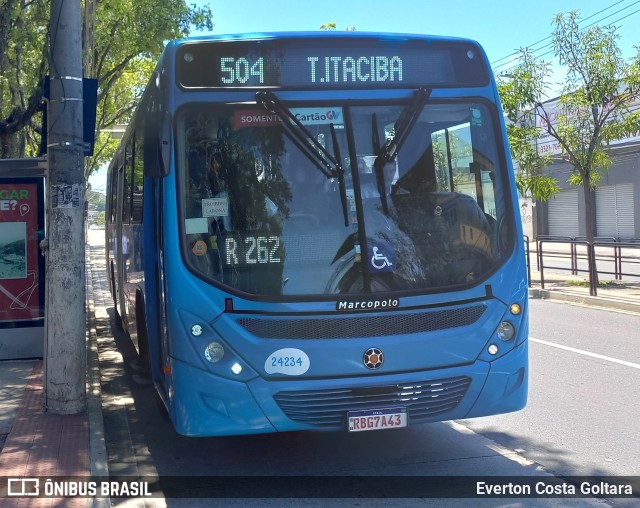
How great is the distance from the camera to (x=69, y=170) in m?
7.50

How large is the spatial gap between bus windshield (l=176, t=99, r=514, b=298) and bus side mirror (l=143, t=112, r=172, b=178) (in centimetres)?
9

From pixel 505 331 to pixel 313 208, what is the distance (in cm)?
167

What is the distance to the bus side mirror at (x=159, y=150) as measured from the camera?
18.8 feet

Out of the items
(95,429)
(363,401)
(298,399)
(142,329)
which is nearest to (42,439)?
(95,429)

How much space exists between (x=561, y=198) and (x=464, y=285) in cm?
3472

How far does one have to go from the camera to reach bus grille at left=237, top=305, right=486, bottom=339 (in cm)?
555

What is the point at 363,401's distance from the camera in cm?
567

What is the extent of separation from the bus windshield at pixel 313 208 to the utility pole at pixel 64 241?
2.19m

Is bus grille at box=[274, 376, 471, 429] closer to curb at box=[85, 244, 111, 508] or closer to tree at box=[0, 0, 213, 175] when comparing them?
curb at box=[85, 244, 111, 508]

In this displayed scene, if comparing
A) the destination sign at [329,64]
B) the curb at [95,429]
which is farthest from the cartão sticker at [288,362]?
the destination sign at [329,64]

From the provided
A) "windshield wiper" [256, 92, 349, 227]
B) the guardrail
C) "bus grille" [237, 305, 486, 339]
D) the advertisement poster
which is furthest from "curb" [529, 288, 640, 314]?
"windshield wiper" [256, 92, 349, 227]

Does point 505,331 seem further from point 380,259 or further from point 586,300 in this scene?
point 586,300

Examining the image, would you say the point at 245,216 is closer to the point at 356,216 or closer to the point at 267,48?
the point at 356,216

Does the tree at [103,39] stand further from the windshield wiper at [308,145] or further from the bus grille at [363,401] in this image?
the bus grille at [363,401]
